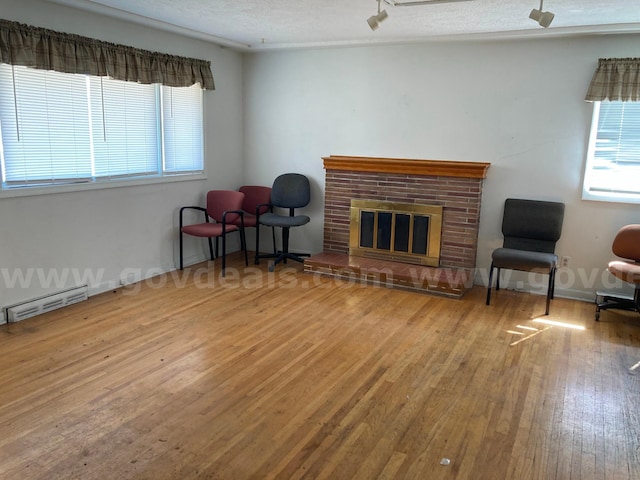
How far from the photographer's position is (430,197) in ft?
17.0

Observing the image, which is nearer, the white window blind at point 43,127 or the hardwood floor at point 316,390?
the hardwood floor at point 316,390

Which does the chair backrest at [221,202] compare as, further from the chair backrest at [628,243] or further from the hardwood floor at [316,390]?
the chair backrest at [628,243]

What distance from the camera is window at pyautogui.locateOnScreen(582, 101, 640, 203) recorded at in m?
→ 4.47

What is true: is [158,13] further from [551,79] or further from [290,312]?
[551,79]

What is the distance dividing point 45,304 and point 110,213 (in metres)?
0.97

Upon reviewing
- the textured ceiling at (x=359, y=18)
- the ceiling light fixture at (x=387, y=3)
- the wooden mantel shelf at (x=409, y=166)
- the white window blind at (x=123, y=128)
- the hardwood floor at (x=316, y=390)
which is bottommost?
the hardwood floor at (x=316, y=390)

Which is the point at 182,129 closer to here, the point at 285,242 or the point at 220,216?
the point at 220,216

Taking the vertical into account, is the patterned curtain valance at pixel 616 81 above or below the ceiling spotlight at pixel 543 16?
below

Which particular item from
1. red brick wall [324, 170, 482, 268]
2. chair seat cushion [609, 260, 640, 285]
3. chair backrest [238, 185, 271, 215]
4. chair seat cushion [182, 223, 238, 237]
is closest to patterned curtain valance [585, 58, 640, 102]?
red brick wall [324, 170, 482, 268]

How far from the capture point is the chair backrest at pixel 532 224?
4.66 meters

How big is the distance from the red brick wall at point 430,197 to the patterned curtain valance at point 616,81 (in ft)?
4.11

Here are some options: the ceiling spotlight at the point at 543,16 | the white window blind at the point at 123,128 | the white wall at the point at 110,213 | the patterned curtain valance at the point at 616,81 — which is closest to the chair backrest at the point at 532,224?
the patterned curtain valance at the point at 616,81

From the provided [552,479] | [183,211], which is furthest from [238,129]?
[552,479]

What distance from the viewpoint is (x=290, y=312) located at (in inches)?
166
